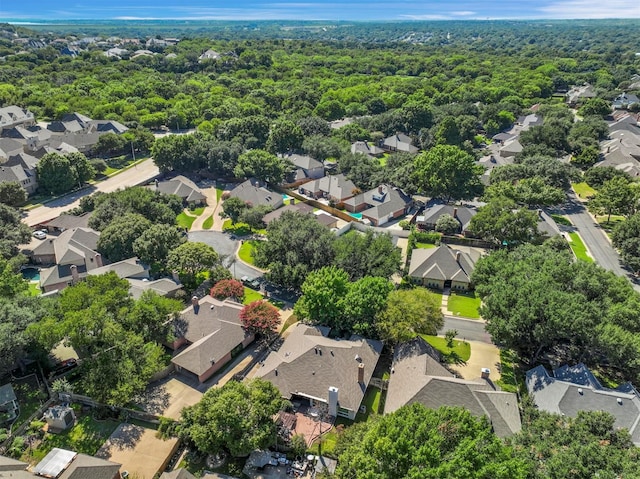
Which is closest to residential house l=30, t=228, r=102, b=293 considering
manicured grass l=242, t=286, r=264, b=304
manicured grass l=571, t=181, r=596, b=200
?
manicured grass l=242, t=286, r=264, b=304

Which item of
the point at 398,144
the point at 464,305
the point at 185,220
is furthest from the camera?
the point at 398,144

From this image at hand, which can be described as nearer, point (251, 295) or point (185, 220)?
point (251, 295)

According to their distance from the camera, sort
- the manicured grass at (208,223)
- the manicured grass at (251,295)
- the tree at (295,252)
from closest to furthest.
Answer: the tree at (295,252), the manicured grass at (251,295), the manicured grass at (208,223)

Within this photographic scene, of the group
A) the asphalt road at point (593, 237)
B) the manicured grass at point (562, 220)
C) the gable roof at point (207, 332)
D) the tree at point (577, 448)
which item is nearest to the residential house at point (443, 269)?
the asphalt road at point (593, 237)

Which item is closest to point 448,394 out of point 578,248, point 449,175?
point 578,248

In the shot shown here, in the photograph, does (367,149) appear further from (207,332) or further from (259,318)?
(207,332)

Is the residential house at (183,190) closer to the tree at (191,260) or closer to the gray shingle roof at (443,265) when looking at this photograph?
the tree at (191,260)

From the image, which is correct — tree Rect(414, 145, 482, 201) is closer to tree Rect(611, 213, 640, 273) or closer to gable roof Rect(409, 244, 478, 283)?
gable roof Rect(409, 244, 478, 283)
